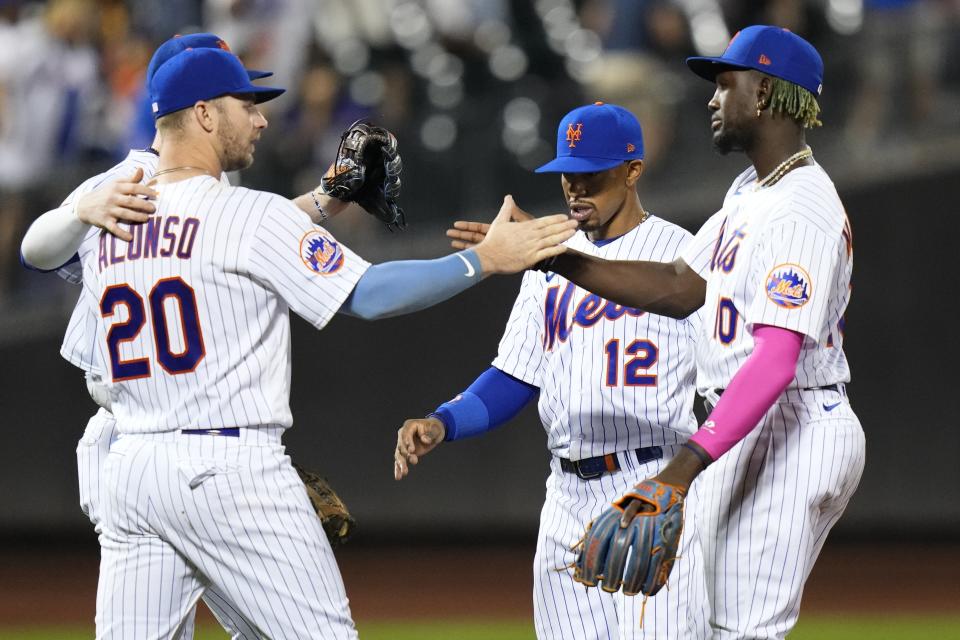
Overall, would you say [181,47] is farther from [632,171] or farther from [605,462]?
[605,462]

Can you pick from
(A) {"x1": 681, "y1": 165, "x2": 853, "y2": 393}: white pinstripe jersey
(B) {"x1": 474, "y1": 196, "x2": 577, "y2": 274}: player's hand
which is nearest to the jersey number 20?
(B) {"x1": 474, "y1": 196, "x2": 577, "y2": 274}: player's hand

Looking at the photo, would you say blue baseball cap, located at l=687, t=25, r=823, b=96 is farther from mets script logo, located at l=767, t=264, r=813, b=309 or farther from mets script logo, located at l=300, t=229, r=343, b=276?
mets script logo, located at l=300, t=229, r=343, b=276

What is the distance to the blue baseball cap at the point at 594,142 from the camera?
175 inches

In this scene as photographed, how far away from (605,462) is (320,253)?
4.07ft

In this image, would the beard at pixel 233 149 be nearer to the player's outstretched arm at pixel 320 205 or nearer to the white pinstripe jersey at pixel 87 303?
the white pinstripe jersey at pixel 87 303

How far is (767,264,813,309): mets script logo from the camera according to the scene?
11.3ft

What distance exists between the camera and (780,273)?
3.48 meters

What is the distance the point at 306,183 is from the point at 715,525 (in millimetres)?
5490

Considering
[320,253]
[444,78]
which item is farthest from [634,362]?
[444,78]

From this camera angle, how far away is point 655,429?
4.23 m

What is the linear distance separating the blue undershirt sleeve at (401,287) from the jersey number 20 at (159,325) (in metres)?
0.39

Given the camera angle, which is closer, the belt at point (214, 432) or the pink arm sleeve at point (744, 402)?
the pink arm sleeve at point (744, 402)

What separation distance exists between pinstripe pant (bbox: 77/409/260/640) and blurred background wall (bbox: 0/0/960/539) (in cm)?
475

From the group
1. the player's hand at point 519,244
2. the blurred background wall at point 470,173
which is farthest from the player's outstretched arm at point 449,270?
the blurred background wall at point 470,173
